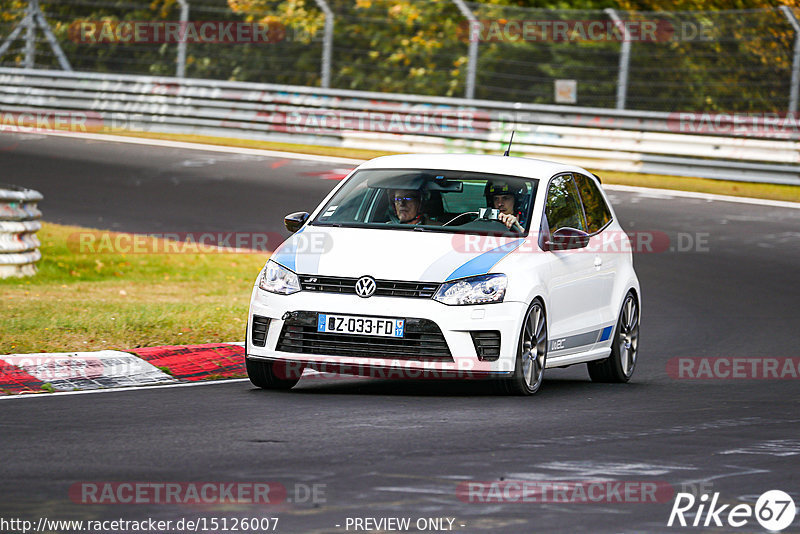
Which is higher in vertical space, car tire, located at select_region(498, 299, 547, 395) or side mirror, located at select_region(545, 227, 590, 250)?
side mirror, located at select_region(545, 227, 590, 250)

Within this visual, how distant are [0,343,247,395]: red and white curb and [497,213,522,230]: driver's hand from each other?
2.20 m

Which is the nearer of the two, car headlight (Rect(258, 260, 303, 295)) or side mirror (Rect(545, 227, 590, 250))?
car headlight (Rect(258, 260, 303, 295))

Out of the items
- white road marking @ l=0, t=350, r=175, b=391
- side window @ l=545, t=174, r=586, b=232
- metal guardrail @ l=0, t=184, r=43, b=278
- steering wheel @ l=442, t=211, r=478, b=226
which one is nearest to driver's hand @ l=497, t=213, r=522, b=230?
steering wheel @ l=442, t=211, r=478, b=226

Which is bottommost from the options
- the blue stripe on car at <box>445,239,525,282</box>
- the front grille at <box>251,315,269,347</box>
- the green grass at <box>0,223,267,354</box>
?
Answer: the green grass at <box>0,223,267,354</box>

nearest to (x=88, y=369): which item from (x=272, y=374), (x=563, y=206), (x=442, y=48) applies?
(x=272, y=374)

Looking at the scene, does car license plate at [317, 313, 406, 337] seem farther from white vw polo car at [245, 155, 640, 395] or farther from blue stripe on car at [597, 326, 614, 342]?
blue stripe on car at [597, 326, 614, 342]

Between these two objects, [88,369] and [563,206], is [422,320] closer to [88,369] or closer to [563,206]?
[563,206]

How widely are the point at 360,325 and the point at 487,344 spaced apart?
31.6 inches

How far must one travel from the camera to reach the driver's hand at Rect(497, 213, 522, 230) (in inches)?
416

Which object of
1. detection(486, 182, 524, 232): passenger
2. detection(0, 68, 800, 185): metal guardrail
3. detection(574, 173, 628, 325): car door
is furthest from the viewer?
detection(0, 68, 800, 185): metal guardrail

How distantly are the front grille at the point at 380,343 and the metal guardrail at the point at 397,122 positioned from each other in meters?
16.4

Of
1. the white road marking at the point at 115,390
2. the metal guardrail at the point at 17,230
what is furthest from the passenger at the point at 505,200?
the metal guardrail at the point at 17,230

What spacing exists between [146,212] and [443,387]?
469 inches

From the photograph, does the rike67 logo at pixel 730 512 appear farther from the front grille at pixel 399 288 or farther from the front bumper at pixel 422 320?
the front grille at pixel 399 288
